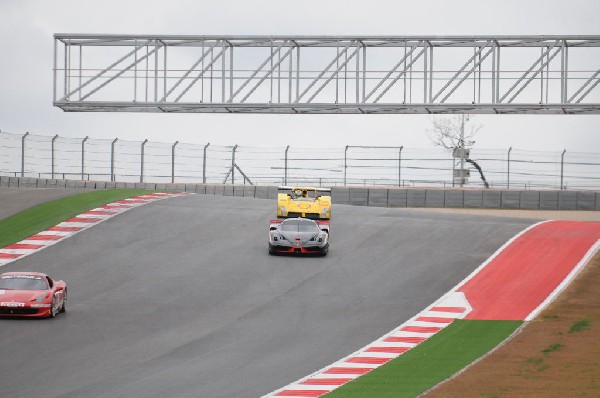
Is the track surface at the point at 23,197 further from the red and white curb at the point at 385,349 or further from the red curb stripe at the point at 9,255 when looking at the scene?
the red and white curb at the point at 385,349

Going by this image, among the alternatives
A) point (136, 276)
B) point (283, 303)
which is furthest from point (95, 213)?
point (283, 303)

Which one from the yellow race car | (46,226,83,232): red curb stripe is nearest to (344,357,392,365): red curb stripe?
the yellow race car

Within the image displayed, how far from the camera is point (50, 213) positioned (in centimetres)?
4166

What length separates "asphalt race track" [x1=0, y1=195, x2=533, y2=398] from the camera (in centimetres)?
2075

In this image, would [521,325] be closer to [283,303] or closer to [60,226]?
[283,303]

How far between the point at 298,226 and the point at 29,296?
39.0ft

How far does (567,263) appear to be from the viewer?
109 feet

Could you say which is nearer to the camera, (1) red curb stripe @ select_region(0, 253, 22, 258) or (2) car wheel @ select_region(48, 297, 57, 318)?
(2) car wheel @ select_region(48, 297, 57, 318)

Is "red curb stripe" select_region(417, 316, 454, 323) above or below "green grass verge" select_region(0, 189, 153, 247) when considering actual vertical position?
below

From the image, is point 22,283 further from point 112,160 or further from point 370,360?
point 112,160

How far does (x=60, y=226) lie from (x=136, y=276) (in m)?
7.92

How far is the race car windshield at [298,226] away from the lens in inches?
1401

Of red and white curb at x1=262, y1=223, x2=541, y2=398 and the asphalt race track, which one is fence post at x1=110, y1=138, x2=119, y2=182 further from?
red and white curb at x1=262, y1=223, x2=541, y2=398

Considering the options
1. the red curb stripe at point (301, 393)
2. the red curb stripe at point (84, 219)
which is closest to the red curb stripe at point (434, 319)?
the red curb stripe at point (301, 393)
